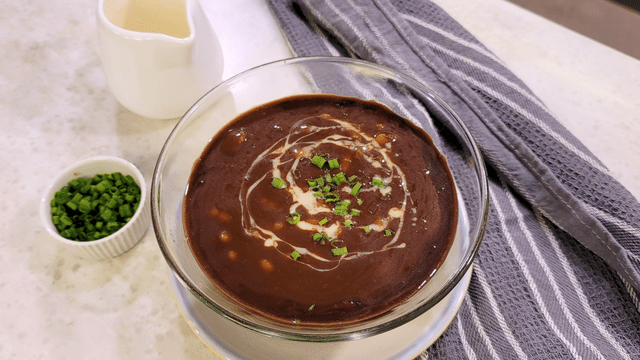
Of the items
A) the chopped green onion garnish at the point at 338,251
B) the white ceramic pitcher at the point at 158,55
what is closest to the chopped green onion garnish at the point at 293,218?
the chopped green onion garnish at the point at 338,251

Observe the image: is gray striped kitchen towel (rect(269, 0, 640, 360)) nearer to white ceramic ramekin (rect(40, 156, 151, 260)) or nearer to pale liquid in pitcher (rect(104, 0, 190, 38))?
pale liquid in pitcher (rect(104, 0, 190, 38))

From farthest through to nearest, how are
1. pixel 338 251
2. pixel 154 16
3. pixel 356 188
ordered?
pixel 154 16 < pixel 356 188 < pixel 338 251

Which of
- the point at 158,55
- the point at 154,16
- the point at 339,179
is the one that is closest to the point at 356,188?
the point at 339,179

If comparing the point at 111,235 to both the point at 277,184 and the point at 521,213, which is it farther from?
the point at 521,213

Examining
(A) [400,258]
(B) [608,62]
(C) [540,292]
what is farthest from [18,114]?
(B) [608,62]

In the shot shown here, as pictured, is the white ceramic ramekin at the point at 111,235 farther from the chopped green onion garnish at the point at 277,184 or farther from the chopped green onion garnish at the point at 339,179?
the chopped green onion garnish at the point at 339,179
